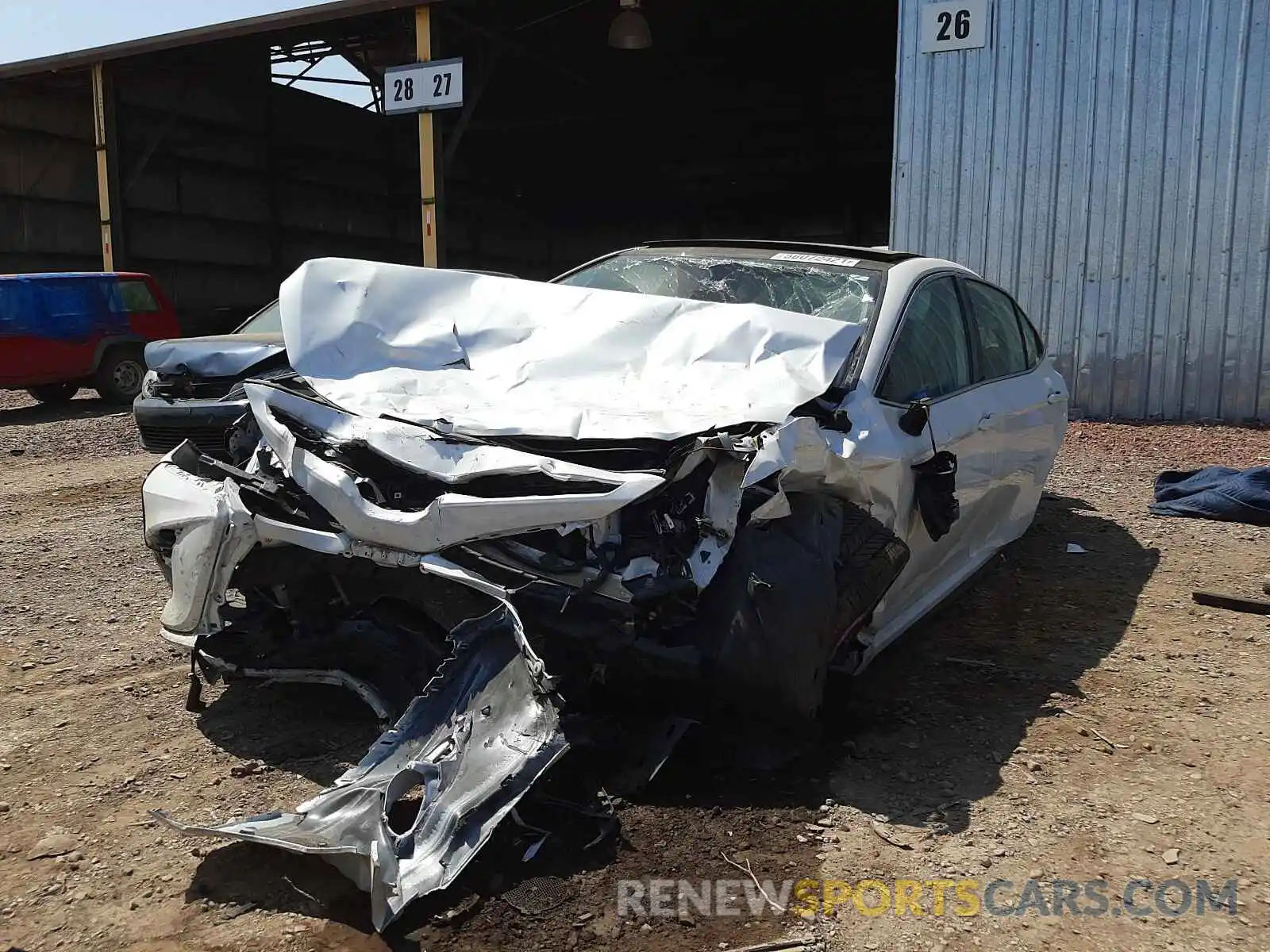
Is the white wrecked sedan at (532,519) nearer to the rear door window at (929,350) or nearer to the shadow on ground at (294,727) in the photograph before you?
the rear door window at (929,350)

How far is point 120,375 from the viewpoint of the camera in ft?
40.2

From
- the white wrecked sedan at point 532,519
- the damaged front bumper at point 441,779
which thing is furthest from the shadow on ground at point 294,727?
the damaged front bumper at point 441,779

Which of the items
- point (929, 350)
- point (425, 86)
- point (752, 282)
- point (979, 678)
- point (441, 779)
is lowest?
point (979, 678)

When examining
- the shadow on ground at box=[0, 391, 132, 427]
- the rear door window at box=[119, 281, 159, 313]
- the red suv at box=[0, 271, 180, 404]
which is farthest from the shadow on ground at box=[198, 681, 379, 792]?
the rear door window at box=[119, 281, 159, 313]

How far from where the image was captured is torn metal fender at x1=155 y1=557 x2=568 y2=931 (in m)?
2.22

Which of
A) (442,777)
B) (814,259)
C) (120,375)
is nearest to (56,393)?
(120,375)

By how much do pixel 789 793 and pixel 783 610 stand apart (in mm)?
556

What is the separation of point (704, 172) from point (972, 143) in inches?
519

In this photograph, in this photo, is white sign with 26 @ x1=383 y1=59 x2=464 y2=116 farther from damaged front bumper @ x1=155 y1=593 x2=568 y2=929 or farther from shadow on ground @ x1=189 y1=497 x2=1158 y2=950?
damaged front bumper @ x1=155 y1=593 x2=568 y2=929

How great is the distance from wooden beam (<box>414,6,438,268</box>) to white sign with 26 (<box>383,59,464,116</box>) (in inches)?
7.1

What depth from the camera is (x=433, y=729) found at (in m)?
2.57

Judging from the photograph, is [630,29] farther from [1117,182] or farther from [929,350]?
[929,350]

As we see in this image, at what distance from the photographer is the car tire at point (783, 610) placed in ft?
8.45

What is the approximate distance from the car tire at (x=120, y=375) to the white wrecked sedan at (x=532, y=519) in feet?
32.1
